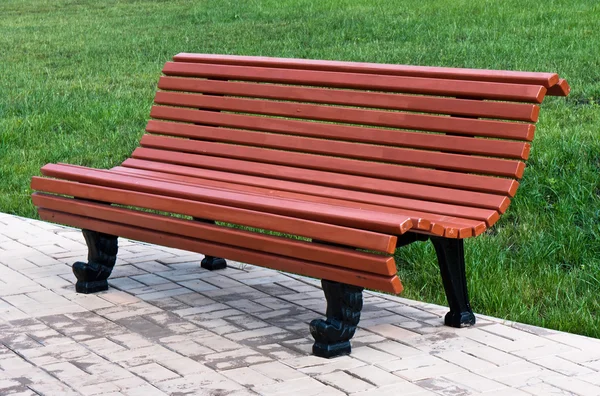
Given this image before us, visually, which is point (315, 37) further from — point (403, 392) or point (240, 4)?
point (403, 392)

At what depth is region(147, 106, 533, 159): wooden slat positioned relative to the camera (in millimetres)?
4366

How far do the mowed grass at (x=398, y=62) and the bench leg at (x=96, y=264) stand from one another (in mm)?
1474

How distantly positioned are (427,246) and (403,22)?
26.9 feet

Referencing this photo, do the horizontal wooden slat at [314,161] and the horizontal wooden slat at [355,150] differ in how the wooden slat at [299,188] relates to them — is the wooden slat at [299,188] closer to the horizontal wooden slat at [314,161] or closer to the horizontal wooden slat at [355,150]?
the horizontal wooden slat at [314,161]

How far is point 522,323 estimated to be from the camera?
4.61 m

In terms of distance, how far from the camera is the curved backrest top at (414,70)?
436 cm

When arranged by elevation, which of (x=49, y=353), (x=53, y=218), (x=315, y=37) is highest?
(x=315, y=37)

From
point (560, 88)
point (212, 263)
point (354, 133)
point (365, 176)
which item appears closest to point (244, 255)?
point (365, 176)

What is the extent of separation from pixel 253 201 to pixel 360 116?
0.85 meters

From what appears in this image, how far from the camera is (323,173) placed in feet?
16.3

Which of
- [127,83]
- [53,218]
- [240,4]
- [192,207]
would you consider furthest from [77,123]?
[240,4]

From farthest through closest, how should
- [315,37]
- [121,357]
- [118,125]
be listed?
[315,37] < [118,125] < [121,357]

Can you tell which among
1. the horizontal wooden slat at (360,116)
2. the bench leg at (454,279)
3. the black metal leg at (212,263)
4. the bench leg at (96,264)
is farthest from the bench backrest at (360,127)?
the bench leg at (96,264)

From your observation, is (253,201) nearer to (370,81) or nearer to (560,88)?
(370,81)
